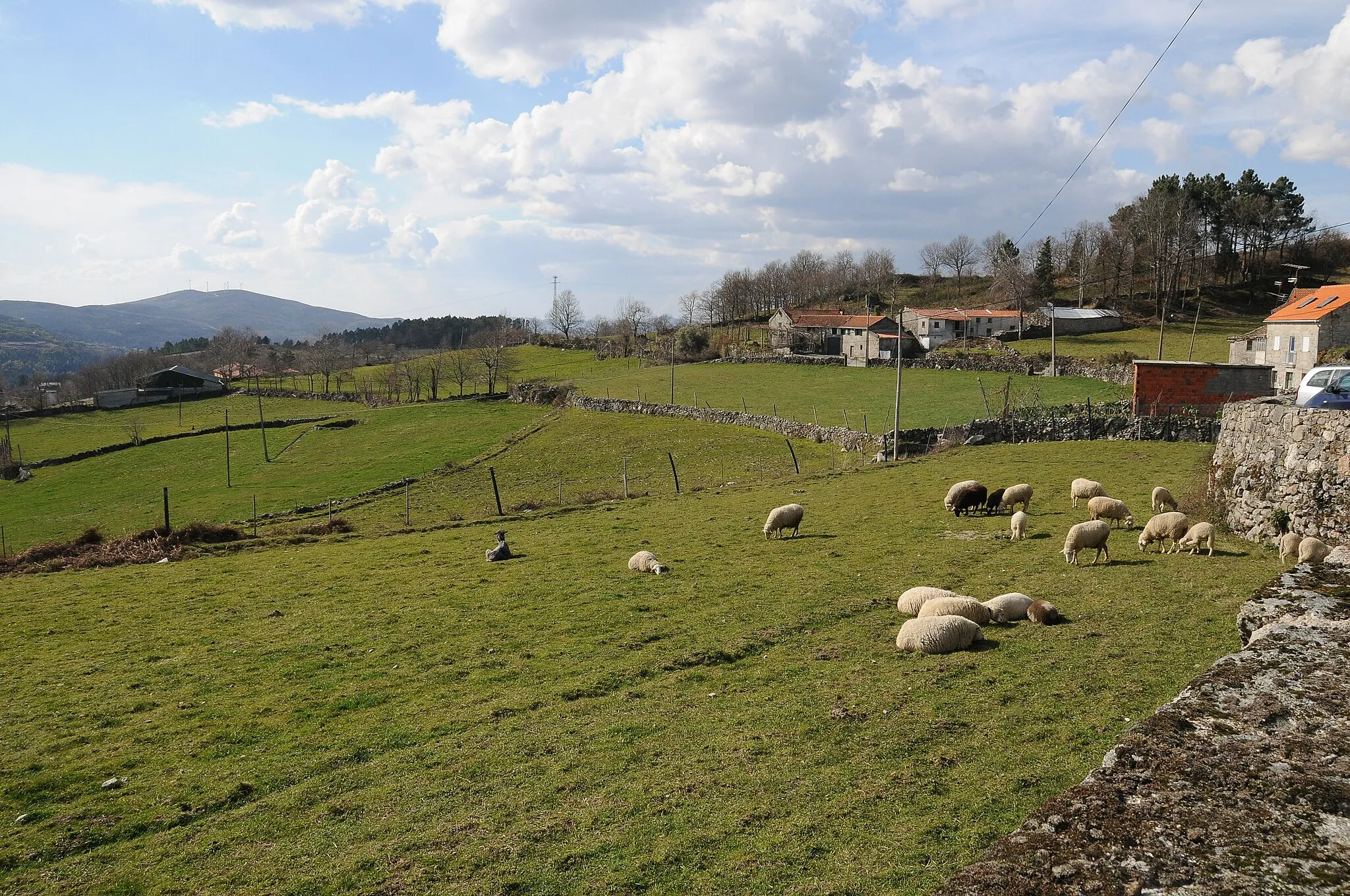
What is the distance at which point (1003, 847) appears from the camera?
555cm

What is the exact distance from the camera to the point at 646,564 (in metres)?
20.9

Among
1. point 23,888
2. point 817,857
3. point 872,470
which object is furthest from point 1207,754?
point 872,470

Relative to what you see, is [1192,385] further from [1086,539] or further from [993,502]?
[1086,539]

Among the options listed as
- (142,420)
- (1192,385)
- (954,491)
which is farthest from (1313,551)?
(142,420)

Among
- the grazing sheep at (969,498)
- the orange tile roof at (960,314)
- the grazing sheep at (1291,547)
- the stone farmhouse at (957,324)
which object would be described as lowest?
the grazing sheep at (969,498)

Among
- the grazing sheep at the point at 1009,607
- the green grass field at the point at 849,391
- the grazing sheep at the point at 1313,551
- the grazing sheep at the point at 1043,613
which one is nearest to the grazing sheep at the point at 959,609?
the grazing sheep at the point at 1009,607

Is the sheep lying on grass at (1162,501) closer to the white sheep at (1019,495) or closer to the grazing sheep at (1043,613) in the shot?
the white sheep at (1019,495)

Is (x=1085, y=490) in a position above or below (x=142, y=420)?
above

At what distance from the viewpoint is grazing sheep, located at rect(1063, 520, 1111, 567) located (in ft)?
59.6

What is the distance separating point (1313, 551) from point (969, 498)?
10.8 metres

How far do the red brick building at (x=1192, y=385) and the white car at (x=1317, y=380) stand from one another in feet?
52.7

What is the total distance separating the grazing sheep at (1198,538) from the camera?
58.1 ft

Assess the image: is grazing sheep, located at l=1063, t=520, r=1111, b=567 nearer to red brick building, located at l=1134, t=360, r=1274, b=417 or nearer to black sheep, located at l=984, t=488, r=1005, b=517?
black sheep, located at l=984, t=488, r=1005, b=517

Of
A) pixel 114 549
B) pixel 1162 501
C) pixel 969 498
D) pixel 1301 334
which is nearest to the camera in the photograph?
pixel 1162 501
